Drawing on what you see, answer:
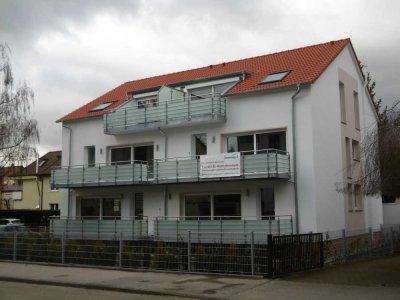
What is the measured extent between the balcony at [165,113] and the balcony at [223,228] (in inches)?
159

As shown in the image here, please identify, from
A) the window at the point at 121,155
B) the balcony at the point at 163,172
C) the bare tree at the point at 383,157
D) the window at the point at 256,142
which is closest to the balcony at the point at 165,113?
the window at the point at 256,142

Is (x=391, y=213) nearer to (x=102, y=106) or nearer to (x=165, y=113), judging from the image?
(x=165, y=113)

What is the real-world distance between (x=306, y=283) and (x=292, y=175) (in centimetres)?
770

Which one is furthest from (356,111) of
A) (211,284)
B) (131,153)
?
(211,284)

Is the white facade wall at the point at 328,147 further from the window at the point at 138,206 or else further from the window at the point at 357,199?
the window at the point at 138,206

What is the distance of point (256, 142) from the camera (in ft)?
67.0

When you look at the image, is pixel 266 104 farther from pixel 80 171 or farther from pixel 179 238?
pixel 80 171

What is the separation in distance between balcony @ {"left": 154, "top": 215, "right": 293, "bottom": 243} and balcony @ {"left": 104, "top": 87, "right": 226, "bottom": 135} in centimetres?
404

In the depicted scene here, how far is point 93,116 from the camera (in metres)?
25.0

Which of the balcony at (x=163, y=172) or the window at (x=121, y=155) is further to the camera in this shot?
the window at (x=121, y=155)

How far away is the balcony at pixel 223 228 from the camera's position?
60.0 ft

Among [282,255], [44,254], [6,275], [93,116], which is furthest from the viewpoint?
[93,116]

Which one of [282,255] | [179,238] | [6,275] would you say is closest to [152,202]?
[179,238]

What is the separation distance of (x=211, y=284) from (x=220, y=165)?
7580mm
